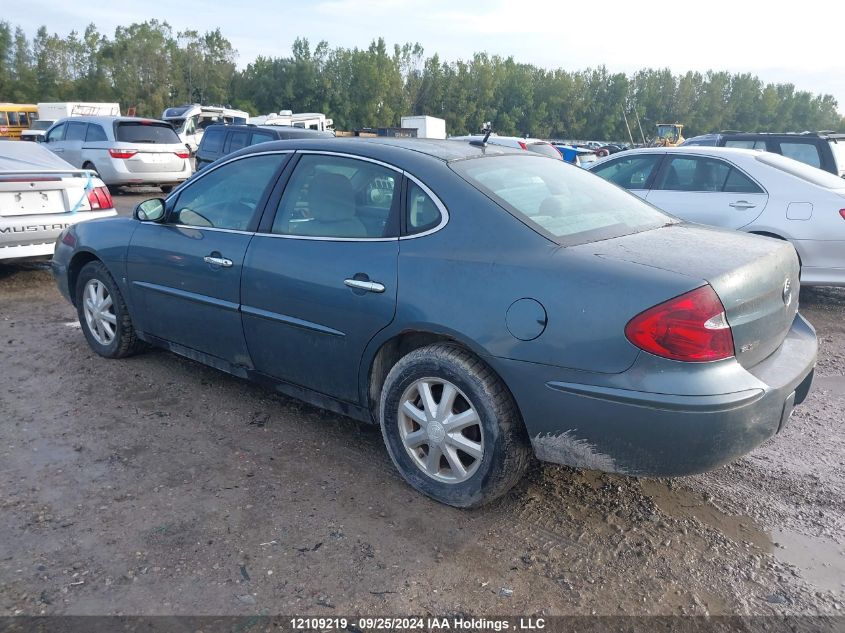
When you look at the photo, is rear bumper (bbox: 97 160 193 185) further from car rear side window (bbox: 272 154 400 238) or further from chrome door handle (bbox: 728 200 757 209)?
car rear side window (bbox: 272 154 400 238)

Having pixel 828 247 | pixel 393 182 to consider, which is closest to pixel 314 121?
pixel 828 247

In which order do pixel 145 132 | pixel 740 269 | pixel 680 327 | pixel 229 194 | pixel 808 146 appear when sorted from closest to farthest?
pixel 680 327, pixel 740 269, pixel 229 194, pixel 808 146, pixel 145 132

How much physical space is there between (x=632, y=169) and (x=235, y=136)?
8454 millimetres

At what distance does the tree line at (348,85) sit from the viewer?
65.1 m

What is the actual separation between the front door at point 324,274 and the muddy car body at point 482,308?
0.03ft

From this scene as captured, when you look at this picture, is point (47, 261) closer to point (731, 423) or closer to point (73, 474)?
point (73, 474)

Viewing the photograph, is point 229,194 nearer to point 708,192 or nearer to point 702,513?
point 702,513

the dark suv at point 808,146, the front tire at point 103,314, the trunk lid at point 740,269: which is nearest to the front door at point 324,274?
the trunk lid at point 740,269

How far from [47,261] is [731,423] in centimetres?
850

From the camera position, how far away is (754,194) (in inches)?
258

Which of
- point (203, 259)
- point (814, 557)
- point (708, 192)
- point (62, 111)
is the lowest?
point (814, 557)

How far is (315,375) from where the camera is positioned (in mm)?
3541

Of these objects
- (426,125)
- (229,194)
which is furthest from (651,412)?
(426,125)

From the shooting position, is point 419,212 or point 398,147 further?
point 398,147
